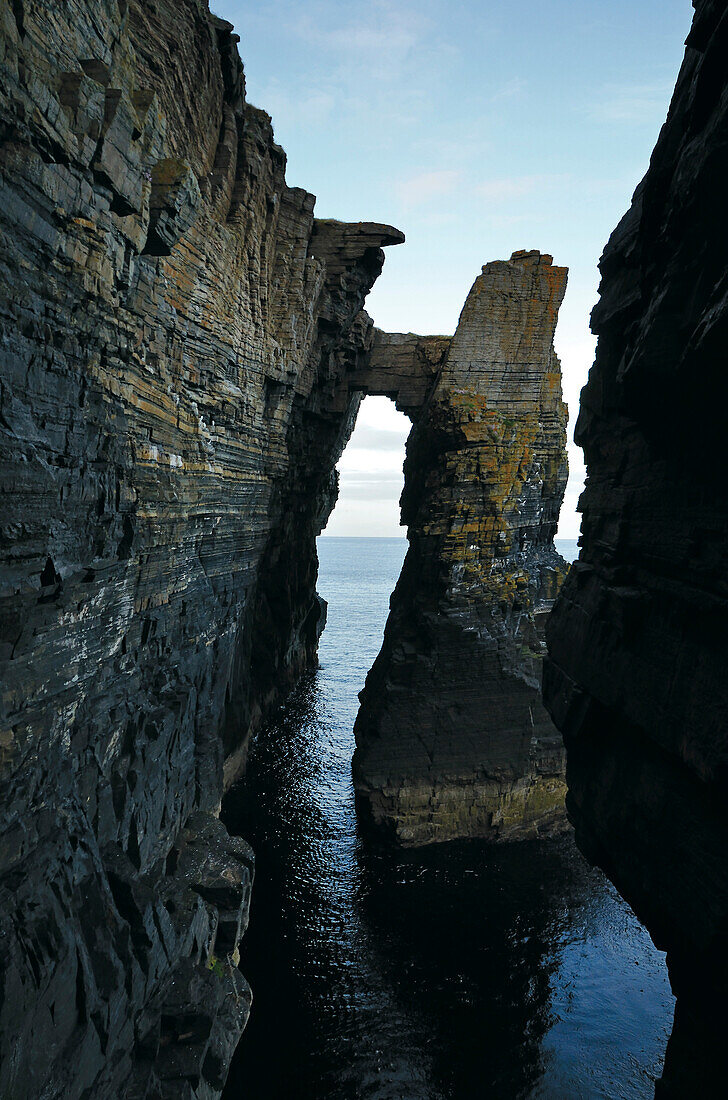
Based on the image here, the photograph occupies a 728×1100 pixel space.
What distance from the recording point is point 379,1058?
15.0 m

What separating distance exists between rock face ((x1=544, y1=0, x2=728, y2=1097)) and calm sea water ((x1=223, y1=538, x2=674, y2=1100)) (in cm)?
930

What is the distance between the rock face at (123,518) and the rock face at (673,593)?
27.6 feet

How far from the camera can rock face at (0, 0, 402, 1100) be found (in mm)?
8766

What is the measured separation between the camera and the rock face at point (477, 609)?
24422 mm

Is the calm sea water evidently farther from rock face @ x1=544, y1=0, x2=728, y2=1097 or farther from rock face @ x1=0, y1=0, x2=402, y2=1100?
rock face @ x1=544, y1=0, x2=728, y2=1097

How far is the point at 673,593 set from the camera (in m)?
7.59

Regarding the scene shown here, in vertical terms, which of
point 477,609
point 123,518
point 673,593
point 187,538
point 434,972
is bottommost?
point 434,972

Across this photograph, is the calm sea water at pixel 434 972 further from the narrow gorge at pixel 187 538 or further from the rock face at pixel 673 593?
the rock face at pixel 673 593

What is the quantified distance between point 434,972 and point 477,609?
1233cm

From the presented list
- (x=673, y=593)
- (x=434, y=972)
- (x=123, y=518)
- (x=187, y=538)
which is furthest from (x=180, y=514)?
(x=434, y=972)

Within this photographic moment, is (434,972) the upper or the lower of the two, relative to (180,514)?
lower

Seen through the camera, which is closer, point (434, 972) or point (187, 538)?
point (187, 538)

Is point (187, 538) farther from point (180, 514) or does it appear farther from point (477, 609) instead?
point (477, 609)

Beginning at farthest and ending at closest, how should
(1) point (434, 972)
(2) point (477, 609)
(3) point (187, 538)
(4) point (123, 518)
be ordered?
1. (2) point (477, 609)
2. (1) point (434, 972)
3. (3) point (187, 538)
4. (4) point (123, 518)
